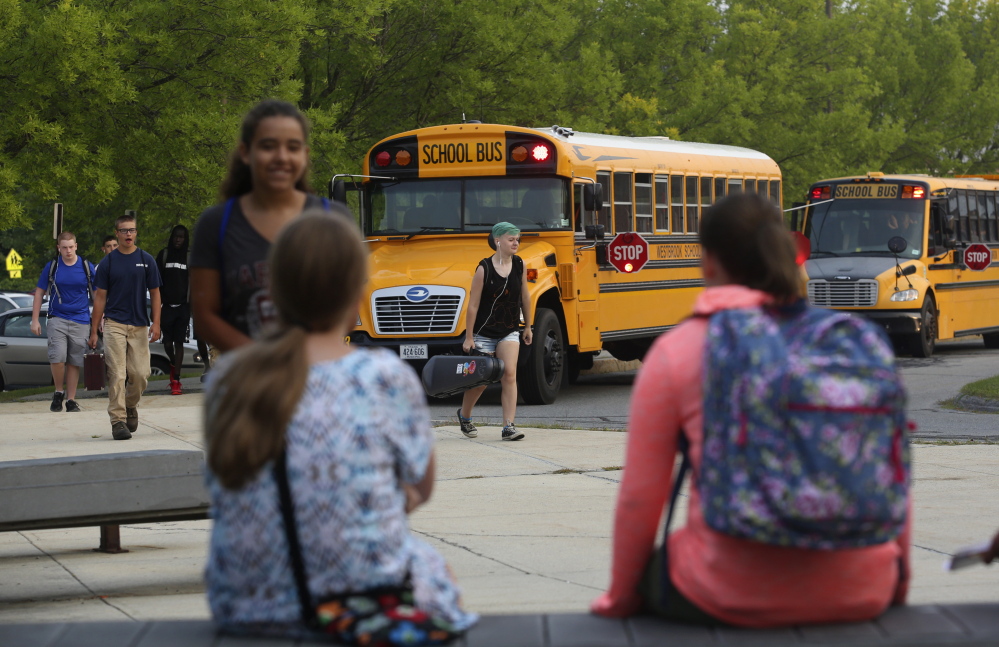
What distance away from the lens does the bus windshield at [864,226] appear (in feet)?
71.7

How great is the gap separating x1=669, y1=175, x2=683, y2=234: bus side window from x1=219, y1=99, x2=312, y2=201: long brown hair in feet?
44.3

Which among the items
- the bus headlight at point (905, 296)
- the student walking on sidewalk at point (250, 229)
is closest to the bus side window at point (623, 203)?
the bus headlight at point (905, 296)

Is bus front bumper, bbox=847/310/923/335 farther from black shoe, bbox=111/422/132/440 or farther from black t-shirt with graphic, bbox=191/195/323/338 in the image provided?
black t-shirt with graphic, bbox=191/195/323/338

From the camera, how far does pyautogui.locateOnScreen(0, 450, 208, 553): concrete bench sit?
5574 mm

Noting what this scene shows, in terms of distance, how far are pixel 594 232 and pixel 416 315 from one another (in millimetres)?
2290

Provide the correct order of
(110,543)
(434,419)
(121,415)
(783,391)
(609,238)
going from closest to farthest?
1. (783,391)
2. (110,543)
3. (121,415)
4. (434,419)
5. (609,238)

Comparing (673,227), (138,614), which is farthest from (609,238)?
(138,614)

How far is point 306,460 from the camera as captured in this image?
8.89 feet

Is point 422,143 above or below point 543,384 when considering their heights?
above

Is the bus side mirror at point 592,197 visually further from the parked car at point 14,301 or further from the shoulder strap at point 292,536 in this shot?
the parked car at point 14,301

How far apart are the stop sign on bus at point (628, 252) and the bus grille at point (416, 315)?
8.24 ft

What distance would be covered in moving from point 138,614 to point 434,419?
8.00 meters

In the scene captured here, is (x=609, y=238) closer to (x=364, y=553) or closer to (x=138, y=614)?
(x=138, y=614)

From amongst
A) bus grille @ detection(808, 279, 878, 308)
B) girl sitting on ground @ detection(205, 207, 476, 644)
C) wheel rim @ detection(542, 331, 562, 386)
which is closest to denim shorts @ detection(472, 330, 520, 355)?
wheel rim @ detection(542, 331, 562, 386)
